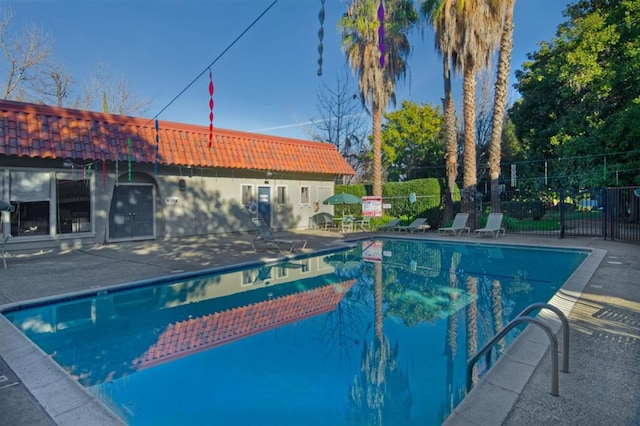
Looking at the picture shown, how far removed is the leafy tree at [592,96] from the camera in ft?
53.0

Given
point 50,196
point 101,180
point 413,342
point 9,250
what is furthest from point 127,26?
point 413,342

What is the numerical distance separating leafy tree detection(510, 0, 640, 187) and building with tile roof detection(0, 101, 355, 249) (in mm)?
12097

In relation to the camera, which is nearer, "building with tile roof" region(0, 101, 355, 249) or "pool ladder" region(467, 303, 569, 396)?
"pool ladder" region(467, 303, 569, 396)

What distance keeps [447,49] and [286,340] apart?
1494cm

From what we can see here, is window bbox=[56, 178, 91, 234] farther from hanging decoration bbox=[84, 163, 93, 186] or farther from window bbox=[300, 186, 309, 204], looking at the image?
window bbox=[300, 186, 309, 204]

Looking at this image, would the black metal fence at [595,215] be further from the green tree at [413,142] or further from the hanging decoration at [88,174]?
the hanging decoration at [88,174]

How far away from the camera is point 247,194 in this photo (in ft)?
58.0

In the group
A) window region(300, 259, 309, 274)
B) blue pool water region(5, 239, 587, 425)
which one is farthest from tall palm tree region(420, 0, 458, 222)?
window region(300, 259, 309, 274)

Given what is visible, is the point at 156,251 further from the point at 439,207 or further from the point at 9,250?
the point at 439,207

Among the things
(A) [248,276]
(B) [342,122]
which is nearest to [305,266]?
(A) [248,276]

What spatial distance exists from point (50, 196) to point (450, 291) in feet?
42.0

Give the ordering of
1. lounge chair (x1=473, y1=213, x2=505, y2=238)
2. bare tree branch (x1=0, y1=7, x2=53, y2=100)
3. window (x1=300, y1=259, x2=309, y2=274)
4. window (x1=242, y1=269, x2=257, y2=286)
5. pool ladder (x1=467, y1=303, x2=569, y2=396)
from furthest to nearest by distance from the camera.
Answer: bare tree branch (x1=0, y1=7, x2=53, y2=100) → lounge chair (x1=473, y1=213, x2=505, y2=238) → window (x1=300, y1=259, x2=309, y2=274) → window (x1=242, y1=269, x2=257, y2=286) → pool ladder (x1=467, y1=303, x2=569, y2=396)

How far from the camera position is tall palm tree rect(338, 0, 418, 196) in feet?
62.3

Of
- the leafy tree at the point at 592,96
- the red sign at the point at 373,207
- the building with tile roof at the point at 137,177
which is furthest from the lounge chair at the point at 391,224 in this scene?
the leafy tree at the point at 592,96
